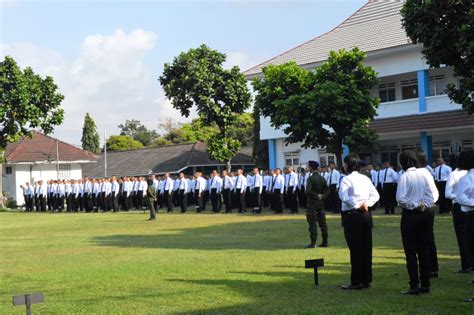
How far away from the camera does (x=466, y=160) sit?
1128cm

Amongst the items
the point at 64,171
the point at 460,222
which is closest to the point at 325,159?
the point at 64,171

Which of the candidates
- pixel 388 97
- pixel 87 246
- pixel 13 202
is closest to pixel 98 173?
pixel 13 202

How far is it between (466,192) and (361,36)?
31.9 meters

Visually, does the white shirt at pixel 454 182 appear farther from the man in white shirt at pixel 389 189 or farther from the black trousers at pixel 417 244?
A: the man in white shirt at pixel 389 189

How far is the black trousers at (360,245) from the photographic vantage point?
Result: 11086mm

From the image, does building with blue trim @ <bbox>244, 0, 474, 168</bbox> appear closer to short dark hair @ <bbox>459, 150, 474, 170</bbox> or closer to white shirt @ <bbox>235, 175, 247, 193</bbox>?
white shirt @ <bbox>235, 175, 247, 193</bbox>

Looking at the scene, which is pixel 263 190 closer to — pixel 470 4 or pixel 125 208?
pixel 125 208

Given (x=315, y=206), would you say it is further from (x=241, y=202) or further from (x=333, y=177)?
(x=241, y=202)

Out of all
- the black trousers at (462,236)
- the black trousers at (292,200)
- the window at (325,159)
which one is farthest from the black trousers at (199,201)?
the black trousers at (462,236)

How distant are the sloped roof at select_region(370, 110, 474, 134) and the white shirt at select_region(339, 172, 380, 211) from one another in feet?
77.4

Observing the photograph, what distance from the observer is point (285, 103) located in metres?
29.9

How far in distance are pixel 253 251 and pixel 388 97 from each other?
26.0m

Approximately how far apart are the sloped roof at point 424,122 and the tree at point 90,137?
59602 millimetres

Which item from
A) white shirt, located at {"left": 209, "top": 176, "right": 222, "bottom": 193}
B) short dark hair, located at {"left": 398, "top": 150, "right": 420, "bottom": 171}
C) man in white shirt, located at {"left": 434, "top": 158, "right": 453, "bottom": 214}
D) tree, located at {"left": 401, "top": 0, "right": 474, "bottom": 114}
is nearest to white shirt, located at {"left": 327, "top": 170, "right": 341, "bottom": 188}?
man in white shirt, located at {"left": 434, "top": 158, "right": 453, "bottom": 214}
